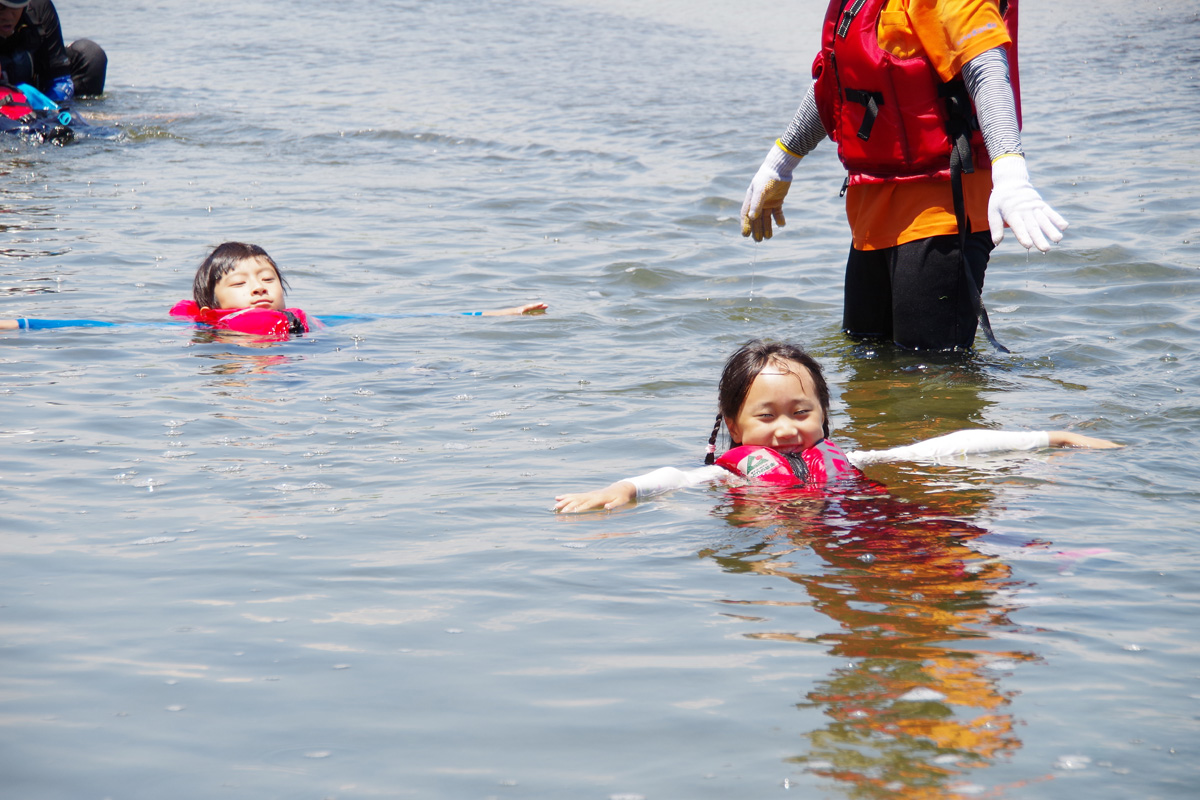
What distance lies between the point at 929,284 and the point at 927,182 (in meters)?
0.46

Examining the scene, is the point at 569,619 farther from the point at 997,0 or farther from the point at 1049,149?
the point at 1049,149

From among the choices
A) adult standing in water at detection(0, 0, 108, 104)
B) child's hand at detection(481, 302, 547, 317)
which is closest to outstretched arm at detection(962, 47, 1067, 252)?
child's hand at detection(481, 302, 547, 317)

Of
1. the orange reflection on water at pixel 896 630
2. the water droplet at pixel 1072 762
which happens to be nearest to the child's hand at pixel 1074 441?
the orange reflection on water at pixel 896 630

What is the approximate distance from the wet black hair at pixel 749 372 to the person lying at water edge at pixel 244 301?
2848mm

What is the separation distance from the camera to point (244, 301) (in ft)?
23.5

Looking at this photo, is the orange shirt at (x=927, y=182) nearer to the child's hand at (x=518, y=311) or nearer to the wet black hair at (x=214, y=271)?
the child's hand at (x=518, y=311)

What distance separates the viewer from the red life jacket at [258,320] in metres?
6.89

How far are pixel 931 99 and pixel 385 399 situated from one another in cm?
289

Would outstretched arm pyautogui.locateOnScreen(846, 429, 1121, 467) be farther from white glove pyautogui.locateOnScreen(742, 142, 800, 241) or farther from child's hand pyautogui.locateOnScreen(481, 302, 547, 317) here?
child's hand pyautogui.locateOnScreen(481, 302, 547, 317)

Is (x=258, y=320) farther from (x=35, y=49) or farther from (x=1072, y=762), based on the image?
(x=35, y=49)

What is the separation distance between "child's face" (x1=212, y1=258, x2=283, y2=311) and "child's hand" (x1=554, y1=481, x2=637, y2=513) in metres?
3.62

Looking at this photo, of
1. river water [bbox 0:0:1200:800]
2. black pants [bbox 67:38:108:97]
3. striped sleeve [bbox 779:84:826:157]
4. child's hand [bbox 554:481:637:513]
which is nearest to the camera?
river water [bbox 0:0:1200:800]

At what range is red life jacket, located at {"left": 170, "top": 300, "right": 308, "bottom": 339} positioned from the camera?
6.89 meters

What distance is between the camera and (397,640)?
3129mm
